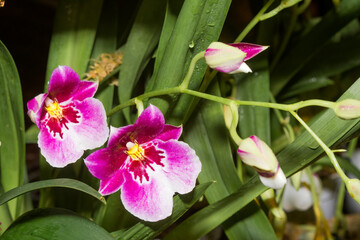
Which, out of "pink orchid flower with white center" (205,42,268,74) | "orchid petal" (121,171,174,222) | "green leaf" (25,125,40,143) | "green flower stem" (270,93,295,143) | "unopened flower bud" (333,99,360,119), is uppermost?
"pink orchid flower with white center" (205,42,268,74)

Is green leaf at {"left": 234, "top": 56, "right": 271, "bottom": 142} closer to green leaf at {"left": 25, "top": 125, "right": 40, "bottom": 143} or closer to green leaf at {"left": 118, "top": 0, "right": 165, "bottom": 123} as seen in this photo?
green leaf at {"left": 118, "top": 0, "right": 165, "bottom": 123}

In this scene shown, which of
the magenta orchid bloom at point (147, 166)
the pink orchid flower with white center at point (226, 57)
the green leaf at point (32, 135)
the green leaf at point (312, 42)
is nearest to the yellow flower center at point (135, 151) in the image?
the magenta orchid bloom at point (147, 166)

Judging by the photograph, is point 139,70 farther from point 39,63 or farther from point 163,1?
point 39,63

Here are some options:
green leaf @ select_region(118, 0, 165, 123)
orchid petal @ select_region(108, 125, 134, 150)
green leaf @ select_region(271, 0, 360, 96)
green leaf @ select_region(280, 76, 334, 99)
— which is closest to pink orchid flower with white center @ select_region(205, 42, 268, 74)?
orchid petal @ select_region(108, 125, 134, 150)

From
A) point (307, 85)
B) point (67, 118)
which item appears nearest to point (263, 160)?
point (67, 118)

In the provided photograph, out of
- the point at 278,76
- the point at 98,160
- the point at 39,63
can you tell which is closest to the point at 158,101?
the point at 98,160
